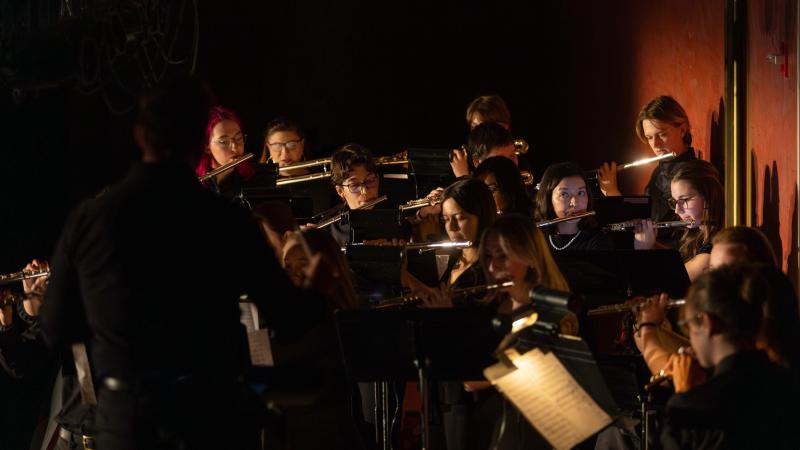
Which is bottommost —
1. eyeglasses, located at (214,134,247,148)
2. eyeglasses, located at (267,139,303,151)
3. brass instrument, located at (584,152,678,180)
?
brass instrument, located at (584,152,678,180)

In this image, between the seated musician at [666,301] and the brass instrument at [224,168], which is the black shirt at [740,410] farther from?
the brass instrument at [224,168]

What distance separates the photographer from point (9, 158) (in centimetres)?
771

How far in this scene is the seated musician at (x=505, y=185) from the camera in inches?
230

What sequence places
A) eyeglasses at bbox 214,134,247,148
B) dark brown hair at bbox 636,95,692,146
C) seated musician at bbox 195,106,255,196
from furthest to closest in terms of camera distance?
eyeglasses at bbox 214,134,247,148 < seated musician at bbox 195,106,255,196 < dark brown hair at bbox 636,95,692,146

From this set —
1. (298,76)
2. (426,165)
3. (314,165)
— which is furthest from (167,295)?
(298,76)

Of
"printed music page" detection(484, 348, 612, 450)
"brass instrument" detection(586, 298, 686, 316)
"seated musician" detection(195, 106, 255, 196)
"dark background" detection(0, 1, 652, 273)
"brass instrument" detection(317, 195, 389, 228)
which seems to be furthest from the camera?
"dark background" detection(0, 1, 652, 273)

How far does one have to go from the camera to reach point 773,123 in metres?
5.00

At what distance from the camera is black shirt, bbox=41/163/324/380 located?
2750mm

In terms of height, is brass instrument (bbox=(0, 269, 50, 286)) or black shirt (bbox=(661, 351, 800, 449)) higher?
brass instrument (bbox=(0, 269, 50, 286))

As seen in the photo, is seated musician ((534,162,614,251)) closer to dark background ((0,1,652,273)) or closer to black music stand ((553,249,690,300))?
black music stand ((553,249,690,300))

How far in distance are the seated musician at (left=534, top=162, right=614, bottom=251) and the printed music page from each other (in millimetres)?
1887

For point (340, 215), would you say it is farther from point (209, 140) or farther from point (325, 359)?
point (325, 359)

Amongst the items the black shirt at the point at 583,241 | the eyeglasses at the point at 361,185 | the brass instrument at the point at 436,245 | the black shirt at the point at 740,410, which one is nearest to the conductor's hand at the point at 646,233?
the black shirt at the point at 583,241

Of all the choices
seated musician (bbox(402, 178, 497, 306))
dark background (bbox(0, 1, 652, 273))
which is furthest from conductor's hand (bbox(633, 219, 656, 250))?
dark background (bbox(0, 1, 652, 273))
